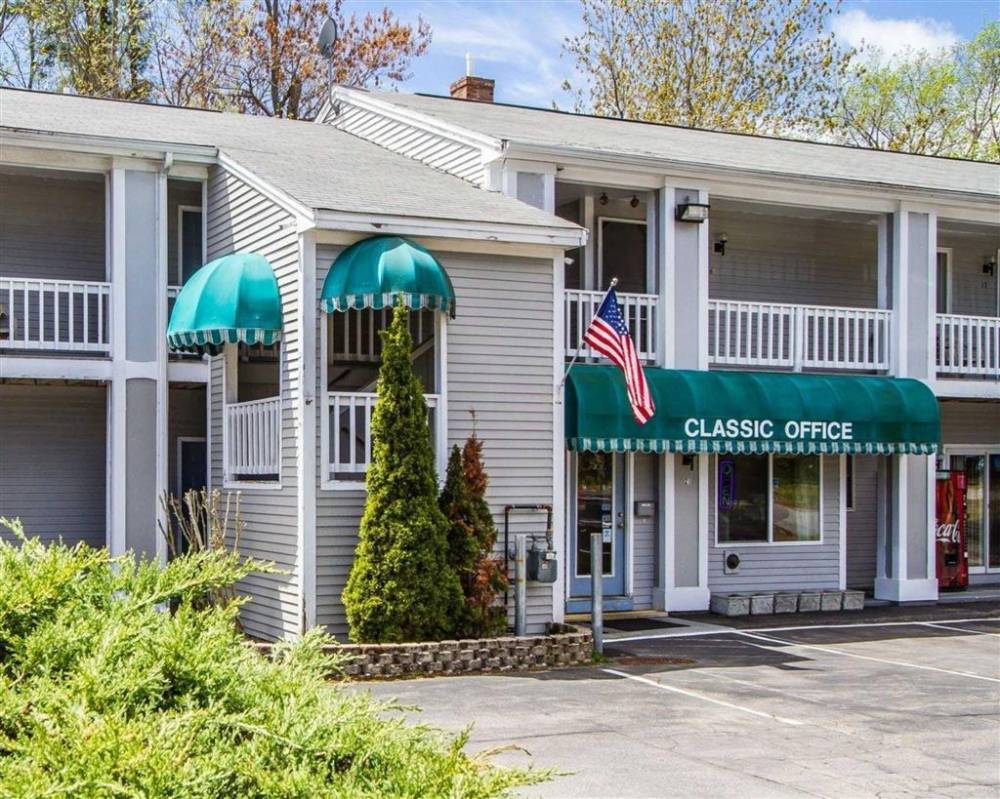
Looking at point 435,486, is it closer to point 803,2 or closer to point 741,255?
point 741,255

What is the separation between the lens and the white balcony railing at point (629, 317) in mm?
17234

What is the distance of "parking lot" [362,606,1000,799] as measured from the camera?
8969 mm

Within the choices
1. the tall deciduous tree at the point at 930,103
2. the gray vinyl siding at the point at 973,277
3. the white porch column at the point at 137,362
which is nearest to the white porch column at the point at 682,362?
the white porch column at the point at 137,362

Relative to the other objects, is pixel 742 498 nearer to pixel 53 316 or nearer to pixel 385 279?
pixel 385 279

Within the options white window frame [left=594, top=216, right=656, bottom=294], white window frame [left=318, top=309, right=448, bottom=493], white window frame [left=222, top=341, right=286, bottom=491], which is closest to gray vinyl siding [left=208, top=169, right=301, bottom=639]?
white window frame [left=222, top=341, right=286, bottom=491]

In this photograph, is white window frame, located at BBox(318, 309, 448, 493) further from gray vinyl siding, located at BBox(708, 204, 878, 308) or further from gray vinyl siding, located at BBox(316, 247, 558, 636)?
gray vinyl siding, located at BBox(708, 204, 878, 308)

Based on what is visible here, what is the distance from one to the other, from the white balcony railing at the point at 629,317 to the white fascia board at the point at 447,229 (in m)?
2.86

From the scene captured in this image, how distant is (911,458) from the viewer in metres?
19.2

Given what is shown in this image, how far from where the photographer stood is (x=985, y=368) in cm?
2022

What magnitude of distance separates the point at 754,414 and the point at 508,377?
444 centimetres

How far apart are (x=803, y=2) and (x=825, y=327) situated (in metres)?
18.1

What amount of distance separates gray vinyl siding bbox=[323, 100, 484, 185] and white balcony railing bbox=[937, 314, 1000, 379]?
7.74m

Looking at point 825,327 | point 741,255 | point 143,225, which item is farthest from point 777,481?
point 143,225

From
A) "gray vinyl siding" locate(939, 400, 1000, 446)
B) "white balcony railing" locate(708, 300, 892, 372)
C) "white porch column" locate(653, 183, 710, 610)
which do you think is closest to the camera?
"white porch column" locate(653, 183, 710, 610)
